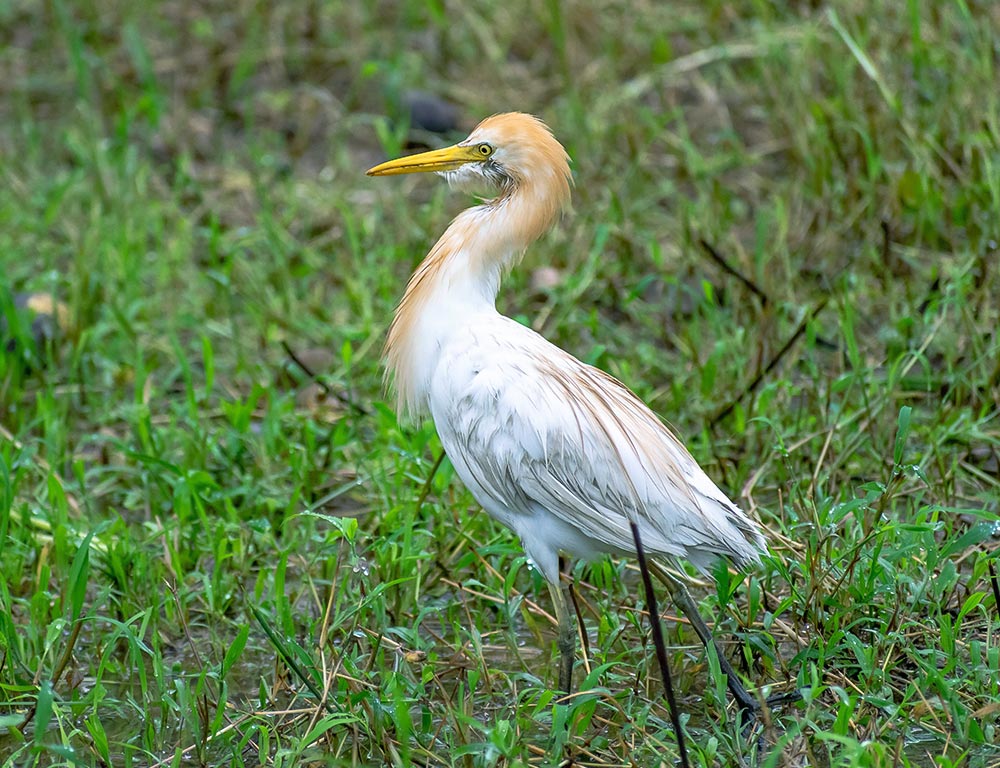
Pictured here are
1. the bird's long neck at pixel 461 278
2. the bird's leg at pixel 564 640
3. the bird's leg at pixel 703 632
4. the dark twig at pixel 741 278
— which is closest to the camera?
the bird's leg at pixel 703 632

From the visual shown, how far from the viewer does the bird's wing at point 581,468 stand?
3.12 m

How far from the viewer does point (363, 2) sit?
747 cm

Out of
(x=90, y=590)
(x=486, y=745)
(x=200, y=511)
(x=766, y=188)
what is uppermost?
(x=766, y=188)

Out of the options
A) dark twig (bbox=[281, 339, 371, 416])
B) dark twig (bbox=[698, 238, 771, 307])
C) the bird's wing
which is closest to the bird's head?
the bird's wing

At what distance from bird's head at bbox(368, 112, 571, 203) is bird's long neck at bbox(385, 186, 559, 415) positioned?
0.04 metres

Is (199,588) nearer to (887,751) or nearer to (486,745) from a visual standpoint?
(486,745)

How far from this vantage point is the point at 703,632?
3203 millimetres

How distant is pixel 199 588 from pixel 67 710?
0.70 metres

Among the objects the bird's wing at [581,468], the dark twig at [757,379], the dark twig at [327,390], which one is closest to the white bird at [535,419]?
the bird's wing at [581,468]

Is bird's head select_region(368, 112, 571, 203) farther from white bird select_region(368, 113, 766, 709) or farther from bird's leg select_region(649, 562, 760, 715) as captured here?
bird's leg select_region(649, 562, 760, 715)

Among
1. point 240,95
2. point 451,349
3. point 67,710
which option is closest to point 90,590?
point 67,710

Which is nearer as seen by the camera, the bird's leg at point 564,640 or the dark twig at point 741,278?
the bird's leg at point 564,640

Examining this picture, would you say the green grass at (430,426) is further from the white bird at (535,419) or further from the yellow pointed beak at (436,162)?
the yellow pointed beak at (436,162)

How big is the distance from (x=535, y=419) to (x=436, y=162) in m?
0.80
